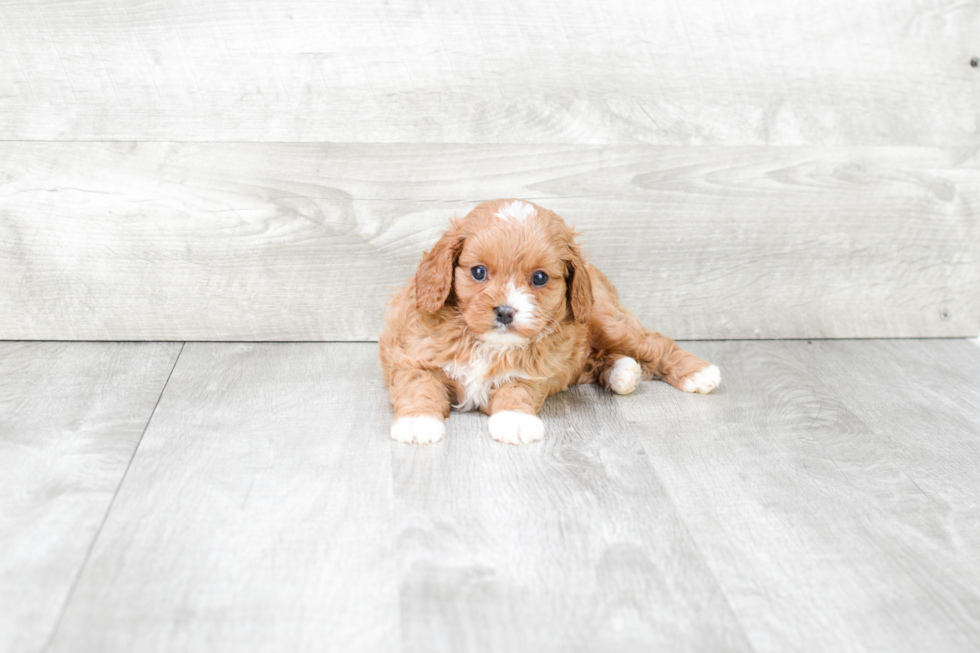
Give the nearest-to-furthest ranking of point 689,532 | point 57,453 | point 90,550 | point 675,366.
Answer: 1. point 90,550
2. point 689,532
3. point 57,453
4. point 675,366

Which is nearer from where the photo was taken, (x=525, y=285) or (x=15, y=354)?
(x=525, y=285)

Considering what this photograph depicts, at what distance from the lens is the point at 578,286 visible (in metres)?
2.35

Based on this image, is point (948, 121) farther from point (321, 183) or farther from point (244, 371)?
point (244, 371)

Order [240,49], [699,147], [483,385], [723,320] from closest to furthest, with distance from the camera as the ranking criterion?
[483,385]
[240,49]
[699,147]
[723,320]

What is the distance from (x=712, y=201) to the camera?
301 centimetres

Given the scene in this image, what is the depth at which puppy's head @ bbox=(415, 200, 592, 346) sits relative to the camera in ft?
7.23

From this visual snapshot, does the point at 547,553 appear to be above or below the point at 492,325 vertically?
below

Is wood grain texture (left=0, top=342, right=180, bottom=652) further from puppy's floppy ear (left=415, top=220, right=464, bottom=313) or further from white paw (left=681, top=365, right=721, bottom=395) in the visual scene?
white paw (left=681, top=365, right=721, bottom=395)

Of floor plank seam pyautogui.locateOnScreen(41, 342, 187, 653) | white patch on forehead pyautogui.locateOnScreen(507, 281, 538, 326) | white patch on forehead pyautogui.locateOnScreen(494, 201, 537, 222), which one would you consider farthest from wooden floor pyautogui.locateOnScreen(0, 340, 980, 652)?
white patch on forehead pyautogui.locateOnScreen(494, 201, 537, 222)

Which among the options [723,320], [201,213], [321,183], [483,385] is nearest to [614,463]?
[483,385]

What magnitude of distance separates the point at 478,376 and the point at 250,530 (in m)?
0.79

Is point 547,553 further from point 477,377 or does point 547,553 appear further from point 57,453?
point 57,453

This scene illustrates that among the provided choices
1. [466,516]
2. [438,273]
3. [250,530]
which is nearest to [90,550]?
[250,530]

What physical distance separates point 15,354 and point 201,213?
0.75m
